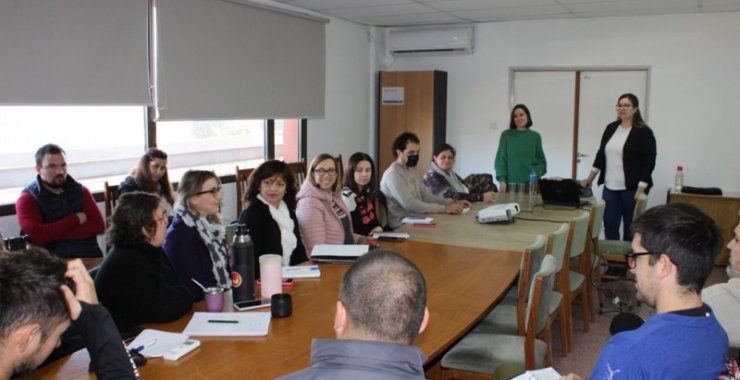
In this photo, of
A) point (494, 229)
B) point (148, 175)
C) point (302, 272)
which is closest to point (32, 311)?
point (302, 272)

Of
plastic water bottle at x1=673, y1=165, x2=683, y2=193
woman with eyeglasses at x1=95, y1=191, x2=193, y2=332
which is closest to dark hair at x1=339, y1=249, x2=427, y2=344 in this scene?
woman with eyeglasses at x1=95, y1=191, x2=193, y2=332

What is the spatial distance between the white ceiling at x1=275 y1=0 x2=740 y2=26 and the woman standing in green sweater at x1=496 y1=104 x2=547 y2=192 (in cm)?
105

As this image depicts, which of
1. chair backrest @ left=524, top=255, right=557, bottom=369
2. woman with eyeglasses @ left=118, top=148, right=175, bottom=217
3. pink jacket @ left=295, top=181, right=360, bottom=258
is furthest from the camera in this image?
woman with eyeglasses @ left=118, top=148, right=175, bottom=217

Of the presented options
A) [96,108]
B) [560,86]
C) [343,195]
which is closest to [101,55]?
[96,108]

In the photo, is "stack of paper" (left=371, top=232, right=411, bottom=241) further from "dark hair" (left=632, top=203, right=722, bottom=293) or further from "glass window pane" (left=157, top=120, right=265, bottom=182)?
"glass window pane" (left=157, top=120, right=265, bottom=182)

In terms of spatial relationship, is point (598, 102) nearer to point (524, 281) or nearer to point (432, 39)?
point (432, 39)

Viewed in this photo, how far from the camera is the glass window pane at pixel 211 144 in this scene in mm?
5883

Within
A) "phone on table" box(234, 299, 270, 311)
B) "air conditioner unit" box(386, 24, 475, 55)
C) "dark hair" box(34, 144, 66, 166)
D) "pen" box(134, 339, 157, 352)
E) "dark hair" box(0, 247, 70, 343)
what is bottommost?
"pen" box(134, 339, 157, 352)

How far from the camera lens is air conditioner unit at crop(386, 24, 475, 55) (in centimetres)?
773

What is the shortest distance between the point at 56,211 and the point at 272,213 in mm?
1695

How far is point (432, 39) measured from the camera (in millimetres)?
7852

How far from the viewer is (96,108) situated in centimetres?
516

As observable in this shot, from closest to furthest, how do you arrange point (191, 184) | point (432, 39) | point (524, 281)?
point (524, 281) → point (191, 184) → point (432, 39)

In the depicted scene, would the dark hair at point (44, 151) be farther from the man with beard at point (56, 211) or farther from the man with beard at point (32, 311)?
the man with beard at point (32, 311)
